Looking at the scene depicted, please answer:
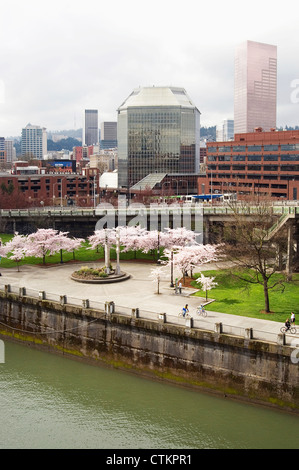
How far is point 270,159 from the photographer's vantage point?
121938mm

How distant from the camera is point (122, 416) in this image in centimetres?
3212

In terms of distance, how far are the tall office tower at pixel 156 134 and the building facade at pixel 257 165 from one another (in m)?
45.7

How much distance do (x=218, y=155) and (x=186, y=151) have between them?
1947 inches

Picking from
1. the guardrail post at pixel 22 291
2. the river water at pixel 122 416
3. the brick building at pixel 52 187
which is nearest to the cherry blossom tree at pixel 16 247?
the guardrail post at pixel 22 291

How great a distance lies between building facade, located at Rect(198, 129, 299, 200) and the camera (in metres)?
117

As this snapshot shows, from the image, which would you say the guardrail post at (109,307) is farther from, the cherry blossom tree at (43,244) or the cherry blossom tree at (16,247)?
the cherry blossom tree at (16,247)

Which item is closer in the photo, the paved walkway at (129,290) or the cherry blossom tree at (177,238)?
the paved walkway at (129,290)

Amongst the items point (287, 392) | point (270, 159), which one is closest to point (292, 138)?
point (270, 159)

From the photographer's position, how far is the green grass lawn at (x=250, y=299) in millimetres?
39312

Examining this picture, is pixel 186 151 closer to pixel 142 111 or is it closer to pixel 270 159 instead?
pixel 142 111

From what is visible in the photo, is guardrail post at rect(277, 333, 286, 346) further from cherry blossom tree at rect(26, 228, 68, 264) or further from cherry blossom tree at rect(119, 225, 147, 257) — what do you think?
cherry blossom tree at rect(26, 228, 68, 264)

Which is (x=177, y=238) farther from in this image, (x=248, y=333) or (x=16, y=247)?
(x=248, y=333)

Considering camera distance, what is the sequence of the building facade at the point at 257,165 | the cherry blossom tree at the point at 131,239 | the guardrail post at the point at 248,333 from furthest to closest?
the building facade at the point at 257,165 < the cherry blossom tree at the point at 131,239 < the guardrail post at the point at 248,333


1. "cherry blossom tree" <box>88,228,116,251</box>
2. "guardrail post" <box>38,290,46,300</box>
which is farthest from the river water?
"cherry blossom tree" <box>88,228,116,251</box>
